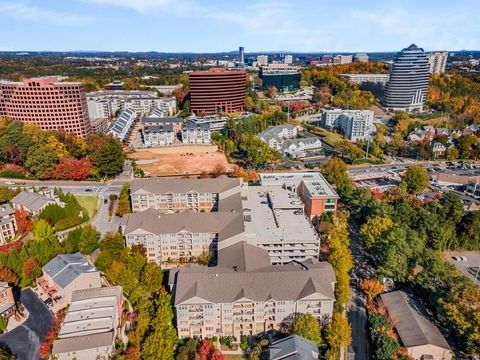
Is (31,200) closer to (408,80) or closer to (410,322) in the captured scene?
(410,322)

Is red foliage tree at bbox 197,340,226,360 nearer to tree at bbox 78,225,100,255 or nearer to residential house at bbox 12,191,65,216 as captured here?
tree at bbox 78,225,100,255

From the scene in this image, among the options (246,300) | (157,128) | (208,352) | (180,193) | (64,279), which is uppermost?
(157,128)

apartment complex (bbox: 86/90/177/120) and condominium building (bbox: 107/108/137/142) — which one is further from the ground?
apartment complex (bbox: 86/90/177/120)

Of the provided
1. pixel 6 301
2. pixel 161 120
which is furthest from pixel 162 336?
pixel 161 120

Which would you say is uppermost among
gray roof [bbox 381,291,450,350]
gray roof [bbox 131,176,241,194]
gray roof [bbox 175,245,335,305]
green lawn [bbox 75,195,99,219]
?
gray roof [bbox 131,176,241,194]

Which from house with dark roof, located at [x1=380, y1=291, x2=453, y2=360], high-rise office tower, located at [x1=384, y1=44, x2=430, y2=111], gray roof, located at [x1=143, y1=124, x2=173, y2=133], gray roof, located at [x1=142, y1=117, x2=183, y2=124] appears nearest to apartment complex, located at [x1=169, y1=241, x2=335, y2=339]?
house with dark roof, located at [x1=380, y1=291, x2=453, y2=360]

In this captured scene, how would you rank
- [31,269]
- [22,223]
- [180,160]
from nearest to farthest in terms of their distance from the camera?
[31,269]
[22,223]
[180,160]

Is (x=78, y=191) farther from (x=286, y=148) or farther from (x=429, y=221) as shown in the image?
(x=429, y=221)
